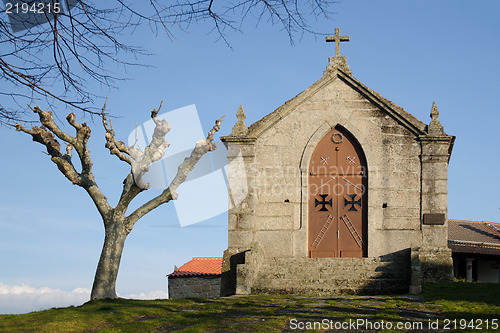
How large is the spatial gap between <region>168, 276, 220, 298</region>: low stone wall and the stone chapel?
12.8 m

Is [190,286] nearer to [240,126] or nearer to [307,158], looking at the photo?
[240,126]

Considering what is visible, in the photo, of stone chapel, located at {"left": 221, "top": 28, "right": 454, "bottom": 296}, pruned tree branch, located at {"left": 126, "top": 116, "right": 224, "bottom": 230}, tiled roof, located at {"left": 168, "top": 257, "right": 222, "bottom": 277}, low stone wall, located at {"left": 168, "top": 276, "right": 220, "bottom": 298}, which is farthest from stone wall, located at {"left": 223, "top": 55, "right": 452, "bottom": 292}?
low stone wall, located at {"left": 168, "top": 276, "right": 220, "bottom": 298}

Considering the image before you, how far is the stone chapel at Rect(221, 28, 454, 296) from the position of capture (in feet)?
62.0

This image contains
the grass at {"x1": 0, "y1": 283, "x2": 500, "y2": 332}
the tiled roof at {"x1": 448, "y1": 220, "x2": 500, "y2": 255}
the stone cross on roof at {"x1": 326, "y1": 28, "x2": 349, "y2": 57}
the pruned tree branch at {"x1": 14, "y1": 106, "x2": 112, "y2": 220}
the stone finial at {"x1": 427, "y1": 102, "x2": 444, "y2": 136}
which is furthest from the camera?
the tiled roof at {"x1": 448, "y1": 220, "x2": 500, "y2": 255}

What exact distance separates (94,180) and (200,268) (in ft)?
53.7

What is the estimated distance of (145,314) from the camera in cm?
1289

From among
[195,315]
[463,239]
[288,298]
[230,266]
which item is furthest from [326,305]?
[463,239]

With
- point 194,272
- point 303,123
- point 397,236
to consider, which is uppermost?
point 303,123

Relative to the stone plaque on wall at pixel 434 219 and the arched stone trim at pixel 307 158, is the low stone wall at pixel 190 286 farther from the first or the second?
the stone plaque on wall at pixel 434 219

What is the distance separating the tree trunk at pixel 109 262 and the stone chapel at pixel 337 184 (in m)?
3.87

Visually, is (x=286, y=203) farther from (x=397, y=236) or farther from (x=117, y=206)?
(x=117, y=206)

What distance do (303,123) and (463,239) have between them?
2132cm

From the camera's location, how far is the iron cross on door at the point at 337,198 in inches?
762

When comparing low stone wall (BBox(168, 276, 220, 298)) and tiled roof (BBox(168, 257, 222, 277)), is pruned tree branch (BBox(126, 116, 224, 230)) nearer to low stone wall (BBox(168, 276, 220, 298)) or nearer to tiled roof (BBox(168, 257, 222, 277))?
tiled roof (BBox(168, 257, 222, 277))
